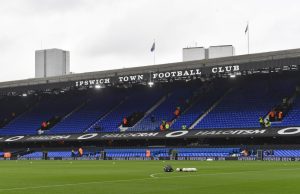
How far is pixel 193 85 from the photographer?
3241 inches

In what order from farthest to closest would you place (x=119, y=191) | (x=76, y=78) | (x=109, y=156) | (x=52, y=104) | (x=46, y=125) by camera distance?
(x=52, y=104)
(x=46, y=125)
(x=76, y=78)
(x=109, y=156)
(x=119, y=191)

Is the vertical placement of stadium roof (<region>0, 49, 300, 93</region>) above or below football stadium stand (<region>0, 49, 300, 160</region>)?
above

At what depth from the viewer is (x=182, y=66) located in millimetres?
71562

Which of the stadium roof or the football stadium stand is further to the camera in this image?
the football stadium stand

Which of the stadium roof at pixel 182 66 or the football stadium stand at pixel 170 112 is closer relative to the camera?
the stadium roof at pixel 182 66

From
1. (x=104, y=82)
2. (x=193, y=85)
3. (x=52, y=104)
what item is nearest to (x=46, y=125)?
(x=52, y=104)

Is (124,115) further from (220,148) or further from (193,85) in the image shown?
(220,148)

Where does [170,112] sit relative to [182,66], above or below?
below

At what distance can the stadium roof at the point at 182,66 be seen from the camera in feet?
208

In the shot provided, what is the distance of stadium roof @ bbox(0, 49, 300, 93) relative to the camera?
63.4m

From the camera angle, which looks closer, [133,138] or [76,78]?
[133,138]

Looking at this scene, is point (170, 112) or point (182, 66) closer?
point (182, 66)

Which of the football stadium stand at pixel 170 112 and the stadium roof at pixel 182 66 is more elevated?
the stadium roof at pixel 182 66

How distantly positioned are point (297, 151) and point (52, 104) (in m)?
44.8
